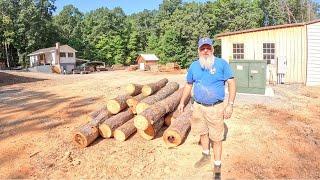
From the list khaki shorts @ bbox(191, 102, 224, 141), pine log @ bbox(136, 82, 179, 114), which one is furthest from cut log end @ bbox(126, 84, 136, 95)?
khaki shorts @ bbox(191, 102, 224, 141)

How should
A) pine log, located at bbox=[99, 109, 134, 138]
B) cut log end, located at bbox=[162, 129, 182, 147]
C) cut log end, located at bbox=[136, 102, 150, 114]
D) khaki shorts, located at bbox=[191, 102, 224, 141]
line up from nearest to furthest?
khaki shorts, located at bbox=[191, 102, 224, 141] < cut log end, located at bbox=[162, 129, 182, 147] < pine log, located at bbox=[99, 109, 134, 138] < cut log end, located at bbox=[136, 102, 150, 114]

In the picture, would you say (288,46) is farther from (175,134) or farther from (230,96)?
(230,96)

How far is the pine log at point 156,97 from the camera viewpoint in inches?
356

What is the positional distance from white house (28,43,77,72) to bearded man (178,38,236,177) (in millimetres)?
47803

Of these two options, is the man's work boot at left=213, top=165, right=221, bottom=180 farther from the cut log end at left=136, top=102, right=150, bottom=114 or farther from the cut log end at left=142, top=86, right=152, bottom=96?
the cut log end at left=142, top=86, right=152, bottom=96

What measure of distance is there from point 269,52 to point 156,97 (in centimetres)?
1217

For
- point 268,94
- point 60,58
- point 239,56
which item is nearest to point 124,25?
point 60,58

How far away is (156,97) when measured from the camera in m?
9.77

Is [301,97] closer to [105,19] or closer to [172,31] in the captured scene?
[172,31]

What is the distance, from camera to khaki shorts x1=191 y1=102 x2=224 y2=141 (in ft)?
18.3

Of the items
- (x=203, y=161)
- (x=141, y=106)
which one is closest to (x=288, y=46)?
(x=141, y=106)

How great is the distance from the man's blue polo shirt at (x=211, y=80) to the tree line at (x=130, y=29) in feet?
140

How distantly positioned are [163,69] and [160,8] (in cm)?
4784

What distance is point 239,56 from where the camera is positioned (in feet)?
68.5
